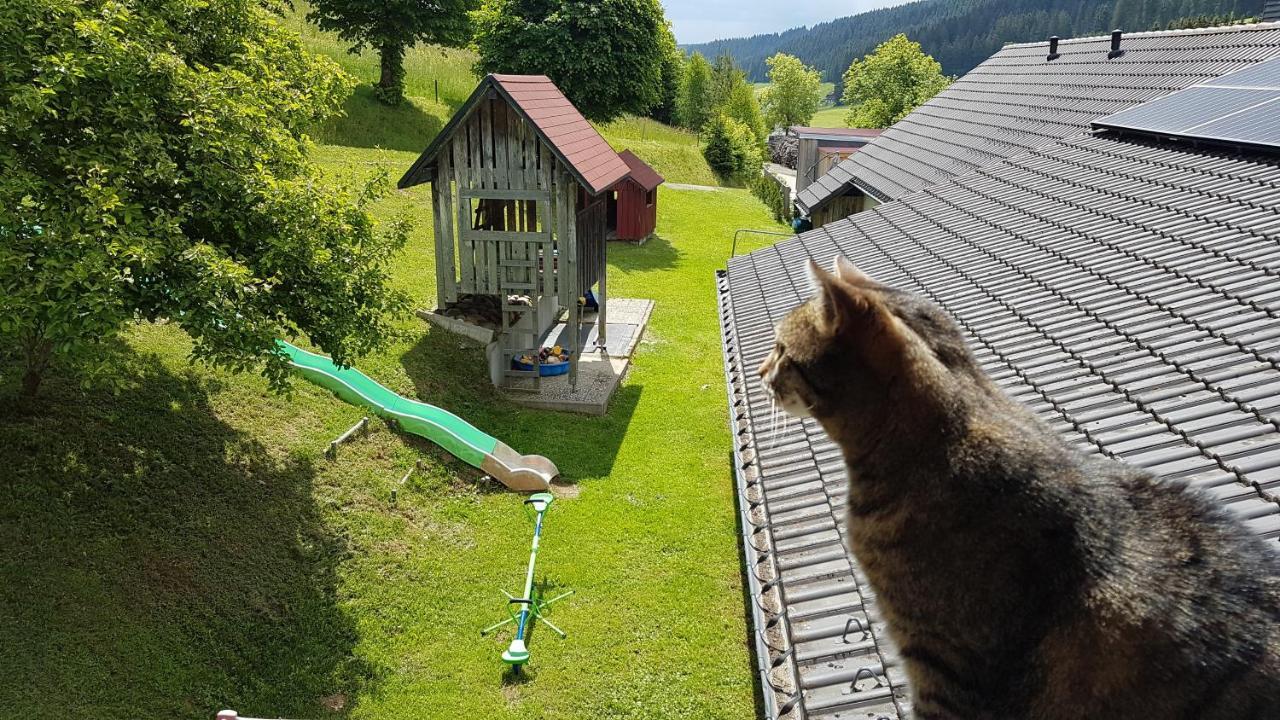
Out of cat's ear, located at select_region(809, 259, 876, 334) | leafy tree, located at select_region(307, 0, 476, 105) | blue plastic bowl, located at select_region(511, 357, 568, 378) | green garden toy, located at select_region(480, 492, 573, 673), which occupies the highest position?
leafy tree, located at select_region(307, 0, 476, 105)

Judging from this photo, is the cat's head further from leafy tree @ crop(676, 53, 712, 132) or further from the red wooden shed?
leafy tree @ crop(676, 53, 712, 132)

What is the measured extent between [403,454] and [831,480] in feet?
26.7

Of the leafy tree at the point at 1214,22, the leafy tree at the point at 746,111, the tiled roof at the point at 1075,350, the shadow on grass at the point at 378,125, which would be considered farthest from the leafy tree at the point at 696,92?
the tiled roof at the point at 1075,350

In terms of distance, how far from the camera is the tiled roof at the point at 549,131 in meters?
13.8

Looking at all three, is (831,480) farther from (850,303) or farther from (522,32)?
(522,32)

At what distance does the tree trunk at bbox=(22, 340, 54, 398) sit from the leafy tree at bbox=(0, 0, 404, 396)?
3 cm

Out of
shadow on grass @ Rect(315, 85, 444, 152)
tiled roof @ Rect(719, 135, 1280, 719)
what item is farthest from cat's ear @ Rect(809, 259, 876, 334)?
shadow on grass @ Rect(315, 85, 444, 152)

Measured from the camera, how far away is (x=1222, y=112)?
944 cm

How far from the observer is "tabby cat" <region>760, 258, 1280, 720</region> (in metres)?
2.27

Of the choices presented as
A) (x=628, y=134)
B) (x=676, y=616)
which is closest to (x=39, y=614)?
(x=676, y=616)

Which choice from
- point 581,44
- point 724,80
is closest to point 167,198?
point 581,44

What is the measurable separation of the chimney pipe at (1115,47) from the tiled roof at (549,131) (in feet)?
33.9

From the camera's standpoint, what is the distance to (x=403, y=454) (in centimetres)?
1215

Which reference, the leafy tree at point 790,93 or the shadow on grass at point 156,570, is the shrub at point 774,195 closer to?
the shadow on grass at point 156,570
